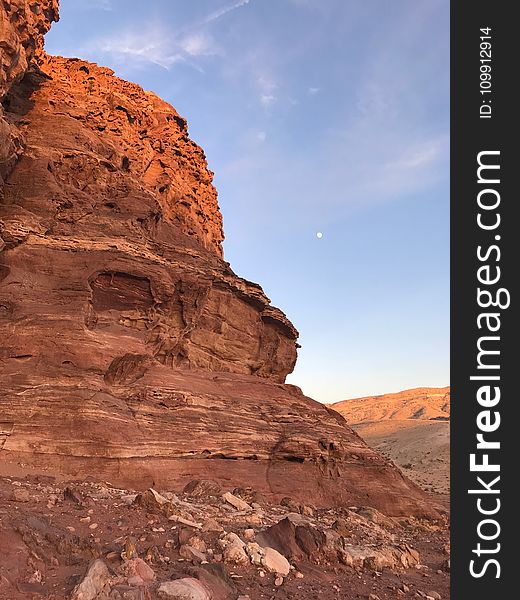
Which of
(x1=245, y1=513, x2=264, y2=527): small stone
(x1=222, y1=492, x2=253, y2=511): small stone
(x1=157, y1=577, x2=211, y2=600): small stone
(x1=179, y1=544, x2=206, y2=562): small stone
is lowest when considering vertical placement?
(x1=157, y1=577, x2=211, y2=600): small stone

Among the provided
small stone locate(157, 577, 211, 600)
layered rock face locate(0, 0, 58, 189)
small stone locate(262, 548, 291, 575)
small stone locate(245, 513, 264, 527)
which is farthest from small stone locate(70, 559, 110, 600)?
layered rock face locate(0, 0, 58, 189)

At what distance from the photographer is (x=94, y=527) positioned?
27.2 feet

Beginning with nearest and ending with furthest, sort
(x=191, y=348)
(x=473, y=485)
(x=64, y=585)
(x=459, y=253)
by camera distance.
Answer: (x=64, y=585)
(x=473, y=485)
(x=459, y=253)
(x=191, y=348)

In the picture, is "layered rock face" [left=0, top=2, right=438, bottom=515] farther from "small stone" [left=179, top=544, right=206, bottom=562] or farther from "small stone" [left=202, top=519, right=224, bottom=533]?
"small stone" [left=179, top=544, right=206, bottom=562]

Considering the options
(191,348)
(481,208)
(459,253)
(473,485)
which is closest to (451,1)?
(481,208)

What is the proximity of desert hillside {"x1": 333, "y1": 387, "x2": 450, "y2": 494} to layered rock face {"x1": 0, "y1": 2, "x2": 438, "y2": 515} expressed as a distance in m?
24.0

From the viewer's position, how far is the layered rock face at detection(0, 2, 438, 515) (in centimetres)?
1570

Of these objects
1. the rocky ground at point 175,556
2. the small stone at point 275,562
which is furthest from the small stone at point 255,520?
the small stone at point 275,562

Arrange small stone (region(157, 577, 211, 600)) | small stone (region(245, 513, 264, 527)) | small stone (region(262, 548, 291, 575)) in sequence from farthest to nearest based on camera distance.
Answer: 1. small stone (region(245, 513, 264, 527))
2. small stone (region(262, 548, 291, 575))
3. small stone (region(157, 577, 211, 600))

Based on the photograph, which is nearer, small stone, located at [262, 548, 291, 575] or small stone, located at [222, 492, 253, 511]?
small stone, located at [262, 548, 291, 575]

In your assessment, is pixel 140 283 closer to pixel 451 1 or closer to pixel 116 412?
pixel 116 412

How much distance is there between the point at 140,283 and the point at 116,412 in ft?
20.4

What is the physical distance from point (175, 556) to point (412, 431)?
78907mm

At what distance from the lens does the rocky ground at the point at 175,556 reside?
235 inches
